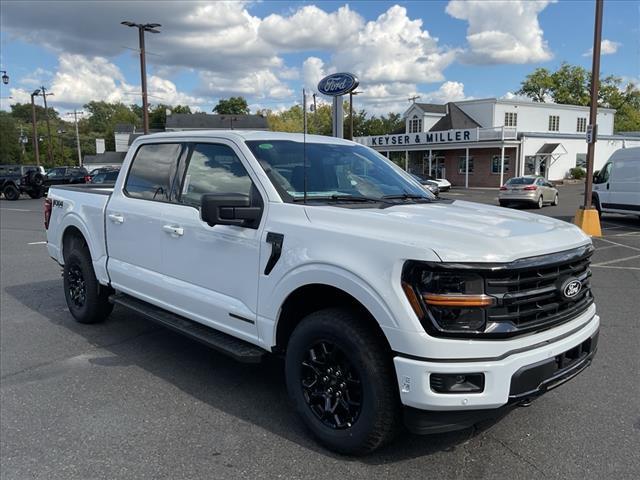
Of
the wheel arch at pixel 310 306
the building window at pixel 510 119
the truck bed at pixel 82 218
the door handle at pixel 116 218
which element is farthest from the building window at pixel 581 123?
the wheel arch at pixel 310 306

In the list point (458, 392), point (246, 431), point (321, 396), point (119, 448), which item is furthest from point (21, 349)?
point (458, 392)

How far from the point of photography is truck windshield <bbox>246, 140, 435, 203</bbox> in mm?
3748

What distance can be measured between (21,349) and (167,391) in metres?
1.95

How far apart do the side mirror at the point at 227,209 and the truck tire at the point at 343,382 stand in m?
0.76

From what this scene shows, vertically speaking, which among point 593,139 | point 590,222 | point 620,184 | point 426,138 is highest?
point 426,138

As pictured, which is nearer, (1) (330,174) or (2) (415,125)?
(1) (330,174)

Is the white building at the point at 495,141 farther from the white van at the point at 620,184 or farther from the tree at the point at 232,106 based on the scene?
the tree at the point at 232,106

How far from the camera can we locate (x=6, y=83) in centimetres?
4250

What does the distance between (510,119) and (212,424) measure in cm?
4764

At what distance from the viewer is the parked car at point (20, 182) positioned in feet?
99.5

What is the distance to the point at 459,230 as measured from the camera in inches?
114

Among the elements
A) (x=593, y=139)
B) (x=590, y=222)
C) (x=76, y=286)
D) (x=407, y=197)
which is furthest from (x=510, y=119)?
(x=407, y=197)

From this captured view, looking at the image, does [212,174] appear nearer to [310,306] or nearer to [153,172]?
[153,172]

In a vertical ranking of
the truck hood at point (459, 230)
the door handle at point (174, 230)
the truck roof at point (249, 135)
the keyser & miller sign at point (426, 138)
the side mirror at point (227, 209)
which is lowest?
the door handle at point (174, 230)
